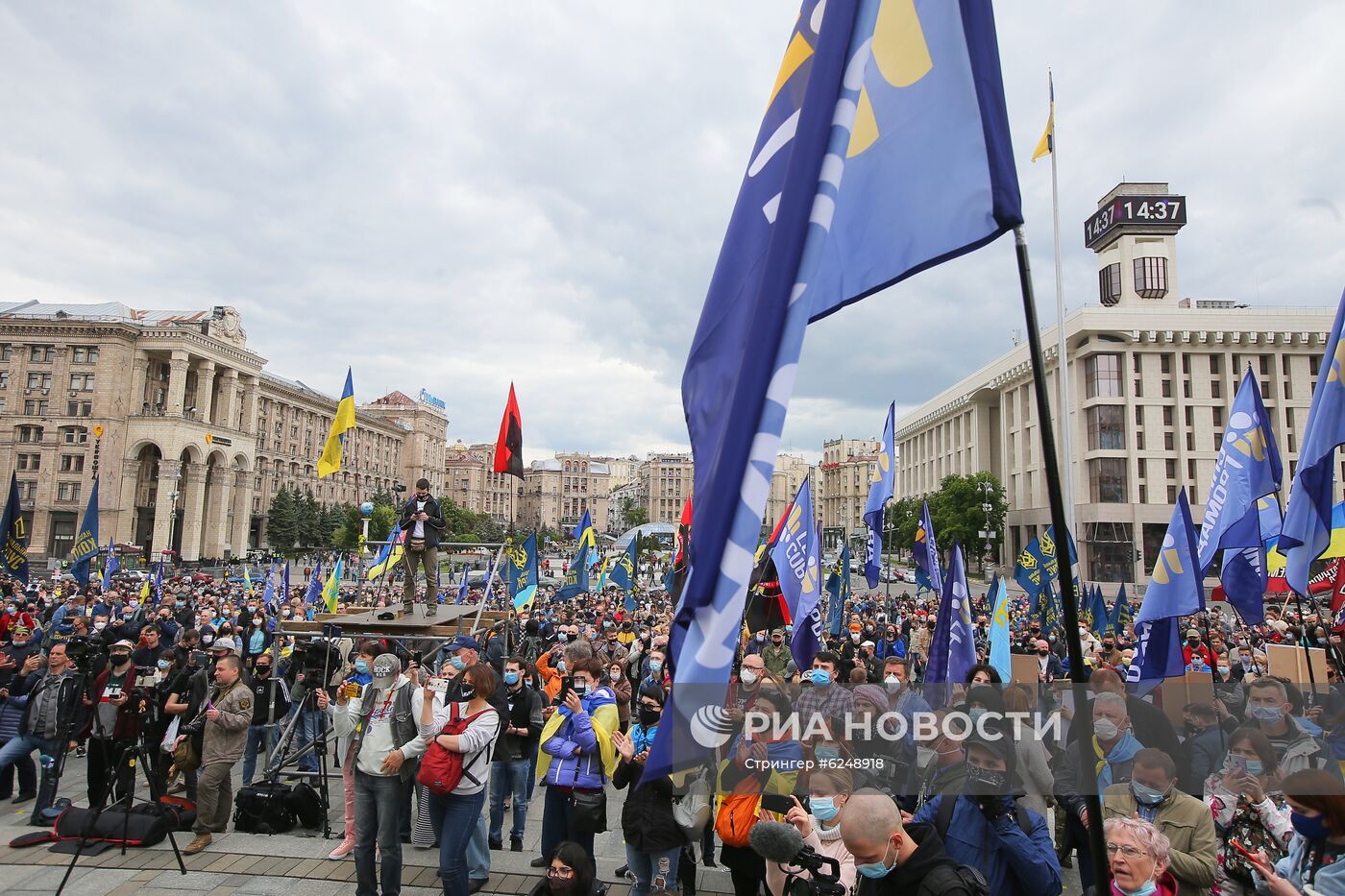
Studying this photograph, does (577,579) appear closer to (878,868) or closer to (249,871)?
(249,871)

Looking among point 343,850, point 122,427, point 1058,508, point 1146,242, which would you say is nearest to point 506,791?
point 343,850

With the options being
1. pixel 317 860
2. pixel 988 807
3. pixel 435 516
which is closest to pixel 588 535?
pixel 435 516

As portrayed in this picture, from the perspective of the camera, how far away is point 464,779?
17.5 feet

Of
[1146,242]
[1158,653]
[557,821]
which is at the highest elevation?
[1146,242]

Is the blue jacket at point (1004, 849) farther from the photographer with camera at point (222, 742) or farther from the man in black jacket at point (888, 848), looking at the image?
the photographer with camera at point (222, 742)

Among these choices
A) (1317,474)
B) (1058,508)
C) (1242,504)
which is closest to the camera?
(1058,508)

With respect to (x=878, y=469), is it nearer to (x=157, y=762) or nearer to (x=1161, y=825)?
(x=1161, y=825)

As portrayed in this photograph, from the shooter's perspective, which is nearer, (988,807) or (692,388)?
(692,388)

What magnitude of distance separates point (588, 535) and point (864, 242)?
19006 mm

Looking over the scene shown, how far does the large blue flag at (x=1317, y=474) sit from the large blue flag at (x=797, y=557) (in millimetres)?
5646

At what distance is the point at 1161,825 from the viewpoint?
4172mm

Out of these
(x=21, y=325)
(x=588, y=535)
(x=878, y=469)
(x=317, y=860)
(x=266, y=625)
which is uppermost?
(x=21, y=325)

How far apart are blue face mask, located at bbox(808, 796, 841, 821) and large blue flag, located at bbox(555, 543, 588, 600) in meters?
15.2

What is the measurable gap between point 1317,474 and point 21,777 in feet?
45.7
